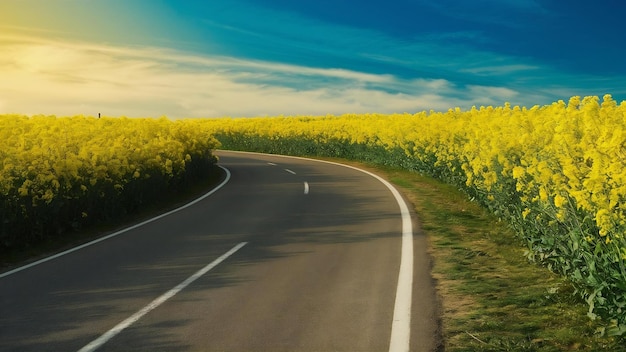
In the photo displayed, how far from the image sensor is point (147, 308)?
23.6 ft

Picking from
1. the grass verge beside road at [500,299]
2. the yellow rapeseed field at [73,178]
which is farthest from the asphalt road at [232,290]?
the yellow rapeseed field at [73,178]

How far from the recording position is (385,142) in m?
31.0

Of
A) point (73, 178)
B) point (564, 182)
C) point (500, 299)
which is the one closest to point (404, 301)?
point (500, 299)

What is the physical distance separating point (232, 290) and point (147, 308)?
1.17m

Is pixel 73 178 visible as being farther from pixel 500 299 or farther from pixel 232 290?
pixel 500 299

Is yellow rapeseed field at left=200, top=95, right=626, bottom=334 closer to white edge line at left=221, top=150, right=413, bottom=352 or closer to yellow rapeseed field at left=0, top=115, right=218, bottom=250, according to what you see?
white edge line at left=221, top=150, right=413, bottom=352

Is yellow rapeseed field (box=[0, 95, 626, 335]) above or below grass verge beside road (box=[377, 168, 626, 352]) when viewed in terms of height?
above

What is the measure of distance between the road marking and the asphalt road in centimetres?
2

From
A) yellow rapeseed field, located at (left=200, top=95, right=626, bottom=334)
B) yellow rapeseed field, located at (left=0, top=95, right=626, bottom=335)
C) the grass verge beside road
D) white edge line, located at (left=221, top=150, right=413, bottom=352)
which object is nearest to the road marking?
white edge line, located at (left=221, top=150, right=413, bottom=352)

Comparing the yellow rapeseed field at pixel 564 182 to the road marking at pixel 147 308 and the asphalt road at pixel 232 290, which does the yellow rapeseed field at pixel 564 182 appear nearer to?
the asphalt road at pixel 232 290

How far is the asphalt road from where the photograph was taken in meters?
6.12

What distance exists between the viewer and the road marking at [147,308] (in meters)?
6.02

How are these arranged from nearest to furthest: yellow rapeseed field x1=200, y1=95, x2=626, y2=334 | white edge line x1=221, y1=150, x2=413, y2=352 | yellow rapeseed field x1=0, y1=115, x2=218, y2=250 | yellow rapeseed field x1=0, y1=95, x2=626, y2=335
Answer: white edge line x1=221, y1=150, x2=413, y2=352, yellow rapeseed field x1=200, y1=95, x2=626, y2=334, yellow rapeseed field x1=0, y1=95, x2=626, y2=335, yellow rapeseed field x1=0, y1=115, x2=218, y2=250

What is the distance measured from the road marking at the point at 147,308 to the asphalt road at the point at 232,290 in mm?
17
